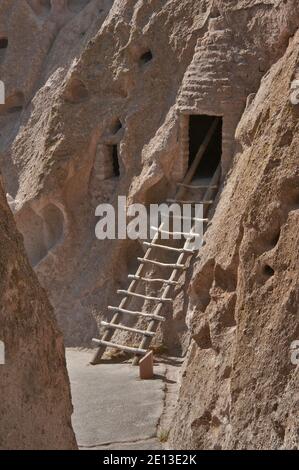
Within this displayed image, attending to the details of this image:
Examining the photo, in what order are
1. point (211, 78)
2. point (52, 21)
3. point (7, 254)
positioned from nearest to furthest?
1. point (7, 254)
2. point (211, 78)
3. point (52, 21)

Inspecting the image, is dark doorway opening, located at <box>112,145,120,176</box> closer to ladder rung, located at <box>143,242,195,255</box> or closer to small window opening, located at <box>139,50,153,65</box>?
small window opening, located at <box>139,50,153,65</box>

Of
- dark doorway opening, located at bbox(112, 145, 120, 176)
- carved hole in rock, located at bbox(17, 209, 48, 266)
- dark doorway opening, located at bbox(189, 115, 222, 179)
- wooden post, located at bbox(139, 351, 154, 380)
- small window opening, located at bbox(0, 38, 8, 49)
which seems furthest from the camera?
small window opening, located at bbox(0, 38, 8, 49)

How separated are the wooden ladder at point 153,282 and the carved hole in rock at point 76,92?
7.17ft

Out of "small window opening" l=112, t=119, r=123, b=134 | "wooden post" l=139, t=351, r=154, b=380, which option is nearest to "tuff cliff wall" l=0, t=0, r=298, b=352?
"small window opening" l=112, t=119, r=123, b=134

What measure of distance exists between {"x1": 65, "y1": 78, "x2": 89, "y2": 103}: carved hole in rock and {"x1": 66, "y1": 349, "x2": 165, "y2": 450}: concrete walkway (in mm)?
3844

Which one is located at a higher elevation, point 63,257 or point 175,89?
point 175,89

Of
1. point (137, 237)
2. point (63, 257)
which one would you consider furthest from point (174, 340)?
point (63, 257)

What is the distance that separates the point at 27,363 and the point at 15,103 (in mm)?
10832

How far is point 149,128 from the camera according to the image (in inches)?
500

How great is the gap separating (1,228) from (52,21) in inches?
408

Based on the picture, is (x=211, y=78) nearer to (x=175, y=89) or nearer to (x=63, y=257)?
(x=175, y=89)

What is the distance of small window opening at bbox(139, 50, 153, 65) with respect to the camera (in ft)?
42.6

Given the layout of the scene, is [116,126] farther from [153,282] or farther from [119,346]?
[119,346]

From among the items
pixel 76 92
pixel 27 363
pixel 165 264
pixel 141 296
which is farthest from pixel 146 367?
pixel 27 363
